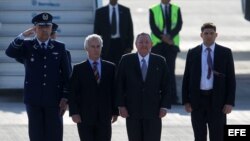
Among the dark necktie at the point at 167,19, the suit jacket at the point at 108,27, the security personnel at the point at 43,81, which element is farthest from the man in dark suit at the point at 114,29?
the security personnel at the point at 43,81

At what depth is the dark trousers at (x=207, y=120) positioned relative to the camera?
1162 centimetres

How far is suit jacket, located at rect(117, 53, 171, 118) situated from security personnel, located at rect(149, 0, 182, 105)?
19.0 feet

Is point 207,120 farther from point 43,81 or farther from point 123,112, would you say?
point 43,81

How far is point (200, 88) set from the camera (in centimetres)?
1166

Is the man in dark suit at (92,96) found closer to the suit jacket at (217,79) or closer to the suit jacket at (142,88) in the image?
the suit jacket at (142,88)

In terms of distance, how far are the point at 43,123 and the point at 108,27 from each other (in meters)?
5.97

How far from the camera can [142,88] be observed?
11.3 metres

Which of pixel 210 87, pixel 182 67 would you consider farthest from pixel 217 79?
pixel 182 67

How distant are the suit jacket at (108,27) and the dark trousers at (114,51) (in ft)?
0.09

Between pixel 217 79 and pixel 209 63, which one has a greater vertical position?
pixel 209 63

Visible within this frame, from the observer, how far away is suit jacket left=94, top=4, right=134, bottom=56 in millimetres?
17188

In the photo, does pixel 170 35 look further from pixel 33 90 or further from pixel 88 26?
pixel 33 90

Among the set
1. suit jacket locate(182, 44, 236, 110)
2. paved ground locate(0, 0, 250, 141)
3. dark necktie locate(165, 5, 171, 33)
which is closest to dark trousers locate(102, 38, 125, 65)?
dark necktie locate(165, 5, 171, 33)

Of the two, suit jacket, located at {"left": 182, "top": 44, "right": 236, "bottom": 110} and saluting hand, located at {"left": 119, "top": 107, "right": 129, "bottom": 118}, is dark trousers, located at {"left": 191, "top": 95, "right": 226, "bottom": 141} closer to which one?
suit jacket, located at {"left": 182, "top": 44, "right": 236, "bottom": 110}
